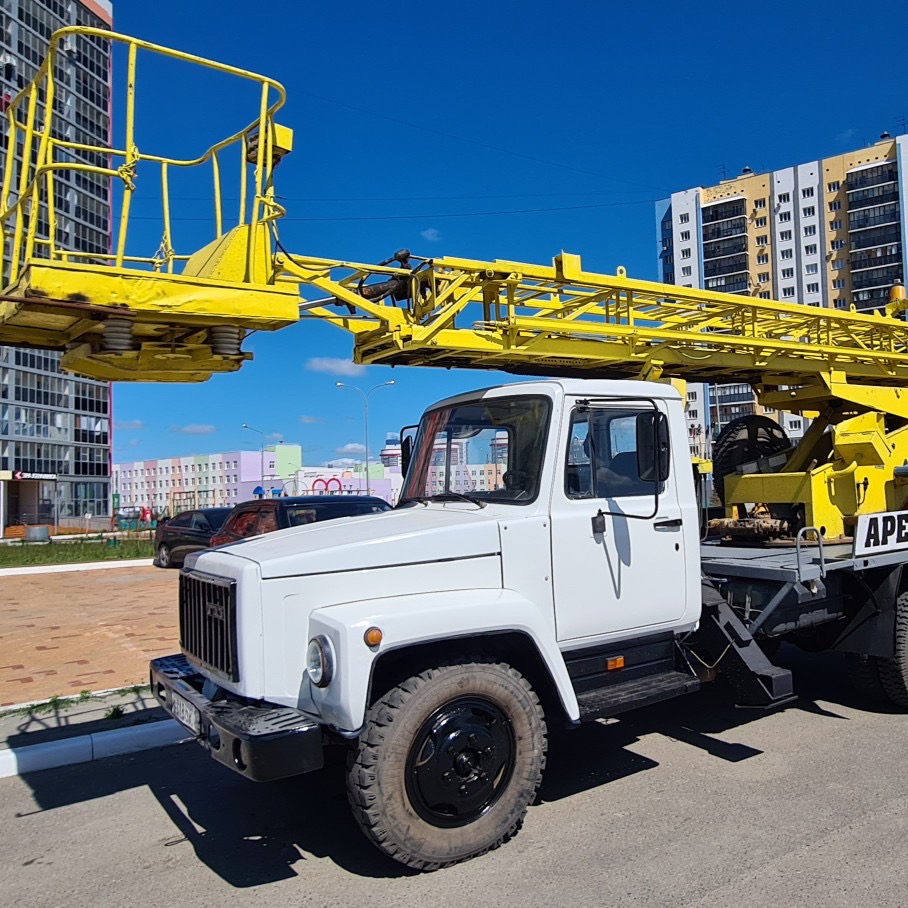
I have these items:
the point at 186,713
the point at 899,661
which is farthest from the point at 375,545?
the point at 899,661

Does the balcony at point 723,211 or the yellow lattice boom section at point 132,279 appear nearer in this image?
the yellow lattice boom section at point 132,279

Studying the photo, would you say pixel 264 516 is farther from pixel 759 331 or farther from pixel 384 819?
pixel 384 819

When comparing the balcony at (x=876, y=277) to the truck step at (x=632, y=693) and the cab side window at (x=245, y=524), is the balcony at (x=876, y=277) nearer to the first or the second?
the cab side window at (x=245, y=524)

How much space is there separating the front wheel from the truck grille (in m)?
0.79

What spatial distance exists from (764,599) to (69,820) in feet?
14.5

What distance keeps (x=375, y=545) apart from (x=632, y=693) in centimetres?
170

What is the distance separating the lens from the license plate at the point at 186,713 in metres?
3.91

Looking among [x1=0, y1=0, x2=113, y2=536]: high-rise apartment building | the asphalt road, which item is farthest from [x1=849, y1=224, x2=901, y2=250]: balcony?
the asphalt road

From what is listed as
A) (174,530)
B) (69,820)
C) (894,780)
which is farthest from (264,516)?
(894,780)

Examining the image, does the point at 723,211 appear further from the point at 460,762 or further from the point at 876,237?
the point at 460,762

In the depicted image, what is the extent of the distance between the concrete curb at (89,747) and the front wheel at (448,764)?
2149 mm

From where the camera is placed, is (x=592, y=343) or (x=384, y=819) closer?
(x=384, y=819)

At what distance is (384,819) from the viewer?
3.59 m

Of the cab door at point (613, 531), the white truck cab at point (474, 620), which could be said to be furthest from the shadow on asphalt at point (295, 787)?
the cab door at point (613, 531)
